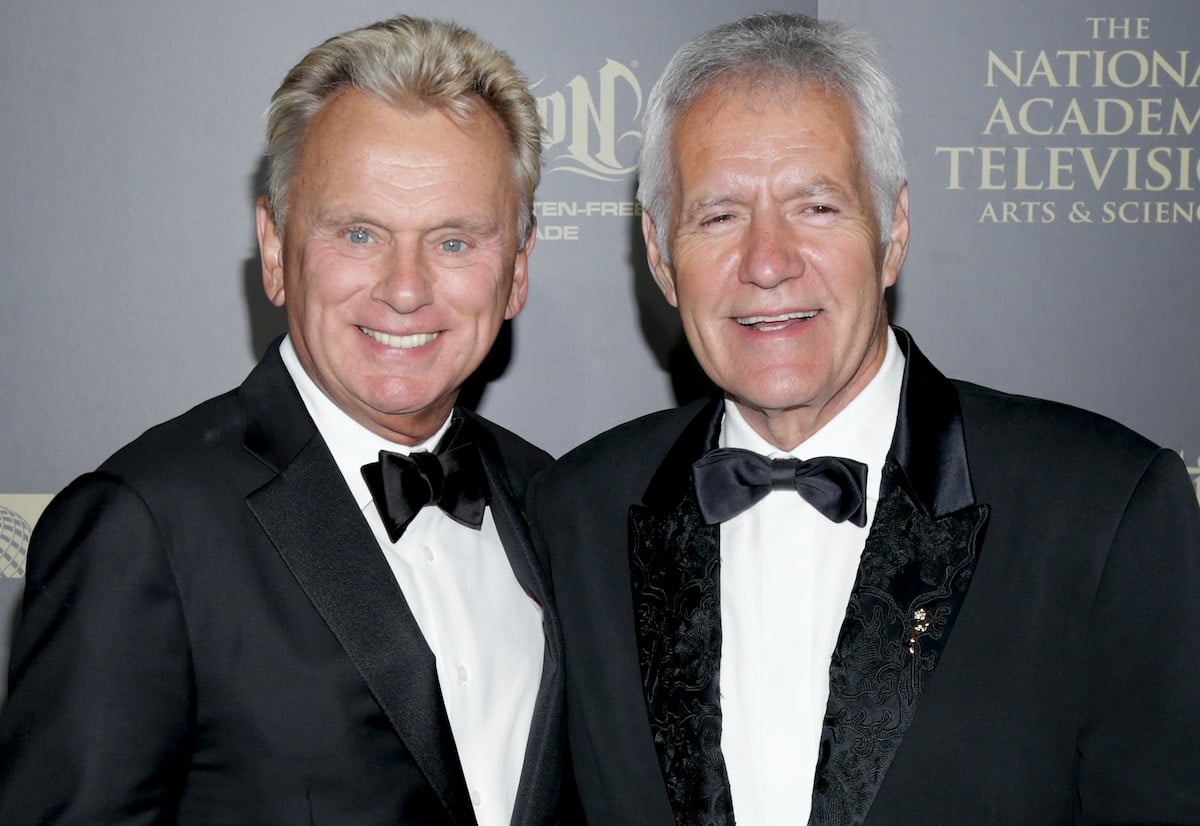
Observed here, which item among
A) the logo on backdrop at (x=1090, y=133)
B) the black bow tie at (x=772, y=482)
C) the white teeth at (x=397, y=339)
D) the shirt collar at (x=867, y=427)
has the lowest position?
the black bow tie at (x=772, y=482)

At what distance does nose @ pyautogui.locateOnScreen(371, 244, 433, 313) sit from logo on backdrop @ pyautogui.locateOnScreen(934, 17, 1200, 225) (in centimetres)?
168

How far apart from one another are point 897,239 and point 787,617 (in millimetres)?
705

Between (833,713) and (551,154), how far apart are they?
1.79m

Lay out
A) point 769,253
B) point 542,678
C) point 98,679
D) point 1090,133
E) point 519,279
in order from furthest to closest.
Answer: point 1090,133
point 519,279
point 542,678
point 769,253
point 98,679

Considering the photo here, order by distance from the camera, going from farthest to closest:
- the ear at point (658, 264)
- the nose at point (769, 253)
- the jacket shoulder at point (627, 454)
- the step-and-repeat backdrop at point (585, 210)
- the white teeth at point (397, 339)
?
1. the step-and-repeat backdrop at point (585, 210)
2. the jacket shoulder at point (627, 454)
3. the ear at point (658, 264)
4. the white teeth at point (397, 339)
5. the nose at point (769, 253)

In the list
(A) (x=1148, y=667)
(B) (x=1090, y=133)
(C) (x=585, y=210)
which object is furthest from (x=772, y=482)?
(B) (x=1090, y=133)

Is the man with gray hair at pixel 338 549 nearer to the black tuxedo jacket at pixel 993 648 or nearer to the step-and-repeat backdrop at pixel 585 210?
the black tuxedo jacket at pixel 993 648

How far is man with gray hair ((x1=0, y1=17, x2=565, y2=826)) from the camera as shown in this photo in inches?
72.9

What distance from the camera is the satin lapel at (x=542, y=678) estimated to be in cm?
216

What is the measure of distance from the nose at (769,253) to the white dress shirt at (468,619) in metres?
0.70

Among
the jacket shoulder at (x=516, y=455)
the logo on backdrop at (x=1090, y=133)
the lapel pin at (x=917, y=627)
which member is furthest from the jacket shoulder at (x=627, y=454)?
the logo on backdrop at (x=1090, y=133)

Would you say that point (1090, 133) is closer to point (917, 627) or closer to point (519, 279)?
point (519, 279)

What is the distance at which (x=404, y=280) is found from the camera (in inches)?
82.2

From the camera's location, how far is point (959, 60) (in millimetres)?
3234
